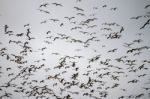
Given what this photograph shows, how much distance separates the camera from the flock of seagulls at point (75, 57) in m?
8.00

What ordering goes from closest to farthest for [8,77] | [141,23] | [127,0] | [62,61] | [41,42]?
[127,0]
[141,23]
[41,42]
[62,61]
[8,77]

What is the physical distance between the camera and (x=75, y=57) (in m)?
9.41

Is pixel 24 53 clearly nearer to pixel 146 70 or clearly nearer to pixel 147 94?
pixel 146 70

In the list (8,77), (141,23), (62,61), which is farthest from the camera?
(8,77)

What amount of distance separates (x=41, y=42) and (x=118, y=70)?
3.64 m

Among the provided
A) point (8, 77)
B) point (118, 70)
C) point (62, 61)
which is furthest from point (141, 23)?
point (8, 77)

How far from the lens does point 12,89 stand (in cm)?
1081

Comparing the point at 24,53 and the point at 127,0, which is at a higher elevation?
the point at 127,0

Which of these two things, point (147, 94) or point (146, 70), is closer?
point (146, 70)

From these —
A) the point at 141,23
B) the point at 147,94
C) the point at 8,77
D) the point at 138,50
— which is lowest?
the point at 147,94

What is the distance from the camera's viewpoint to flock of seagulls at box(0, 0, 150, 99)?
26.2 feet

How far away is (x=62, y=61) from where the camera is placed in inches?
375

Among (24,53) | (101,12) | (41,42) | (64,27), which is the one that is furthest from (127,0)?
(24,53)

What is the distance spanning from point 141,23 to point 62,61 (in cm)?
354
